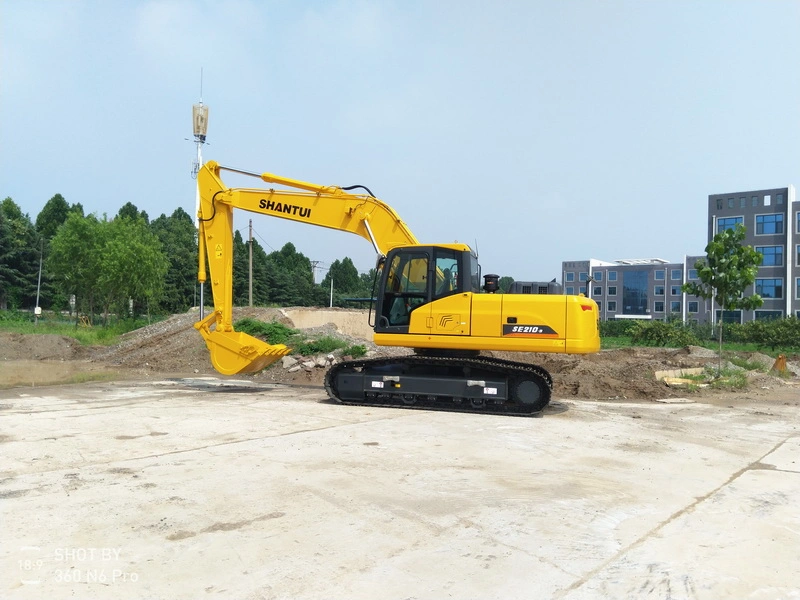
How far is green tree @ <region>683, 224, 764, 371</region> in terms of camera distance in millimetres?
17359

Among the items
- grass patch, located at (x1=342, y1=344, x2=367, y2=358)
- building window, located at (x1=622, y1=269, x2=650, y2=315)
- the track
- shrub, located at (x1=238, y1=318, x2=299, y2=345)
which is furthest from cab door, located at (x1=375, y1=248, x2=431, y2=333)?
A: building window, located at (x1=622, y1=269, x2=650, y2=315)

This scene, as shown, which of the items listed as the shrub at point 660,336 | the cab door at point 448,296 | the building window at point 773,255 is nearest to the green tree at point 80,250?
the shrub at point 660,336

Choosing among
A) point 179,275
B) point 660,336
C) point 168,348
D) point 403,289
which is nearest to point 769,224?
point 660,336

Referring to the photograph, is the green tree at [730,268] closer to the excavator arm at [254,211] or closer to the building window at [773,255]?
the excavator arm at [254,211]

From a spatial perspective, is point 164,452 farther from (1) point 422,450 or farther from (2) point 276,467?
(1) point 422,450

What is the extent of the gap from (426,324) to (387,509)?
593 centimetres

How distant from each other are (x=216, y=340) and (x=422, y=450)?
597 centimetres

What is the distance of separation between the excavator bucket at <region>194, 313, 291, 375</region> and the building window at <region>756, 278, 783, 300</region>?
53.7m

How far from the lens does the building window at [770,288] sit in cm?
5481

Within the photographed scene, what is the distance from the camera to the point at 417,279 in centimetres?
1160

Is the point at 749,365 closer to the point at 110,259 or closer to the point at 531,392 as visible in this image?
the point at 531,392

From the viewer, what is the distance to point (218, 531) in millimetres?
5035

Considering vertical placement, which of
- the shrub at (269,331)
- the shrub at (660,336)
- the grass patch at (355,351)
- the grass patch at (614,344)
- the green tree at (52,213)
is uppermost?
the green tree at (52,213)

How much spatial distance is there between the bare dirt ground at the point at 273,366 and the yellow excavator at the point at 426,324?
390 centimetres
